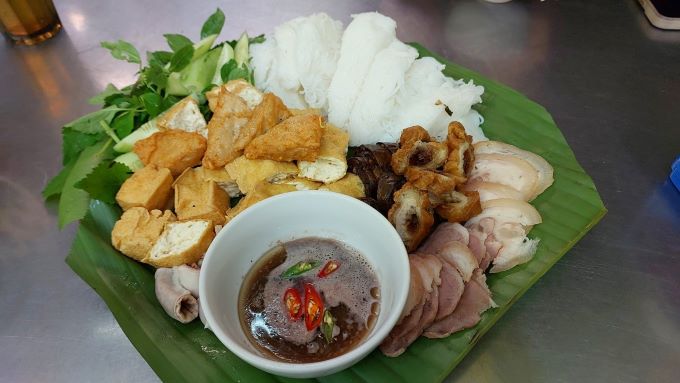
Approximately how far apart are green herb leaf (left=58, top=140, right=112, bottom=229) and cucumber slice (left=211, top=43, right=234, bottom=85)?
2.66ft

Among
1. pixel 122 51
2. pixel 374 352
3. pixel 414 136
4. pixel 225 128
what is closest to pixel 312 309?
pixel 374 352

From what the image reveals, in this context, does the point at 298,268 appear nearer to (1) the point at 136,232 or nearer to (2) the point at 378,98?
(1) the point at 136,232

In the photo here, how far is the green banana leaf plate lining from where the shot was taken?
2.10 meters

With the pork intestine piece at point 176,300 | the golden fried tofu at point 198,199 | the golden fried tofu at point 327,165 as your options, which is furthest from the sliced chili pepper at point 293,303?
the golden fried tofu at point 327,165

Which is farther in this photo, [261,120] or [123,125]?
[123,125]

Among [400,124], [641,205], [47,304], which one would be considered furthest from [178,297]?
[641,205]

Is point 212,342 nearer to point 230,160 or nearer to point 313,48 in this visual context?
point 230,160

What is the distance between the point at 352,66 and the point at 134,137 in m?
1.41

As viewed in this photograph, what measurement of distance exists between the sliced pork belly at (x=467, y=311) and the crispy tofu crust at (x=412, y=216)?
13.2 inches

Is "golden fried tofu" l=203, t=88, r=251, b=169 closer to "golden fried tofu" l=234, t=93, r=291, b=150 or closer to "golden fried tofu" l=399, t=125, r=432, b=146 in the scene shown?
"golden fried tofu" l=234, t=93, r=291, b=150

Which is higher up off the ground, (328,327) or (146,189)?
(146,189)

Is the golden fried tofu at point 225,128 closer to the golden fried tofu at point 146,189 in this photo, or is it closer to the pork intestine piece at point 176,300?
the golden fried tofu at point 146,189

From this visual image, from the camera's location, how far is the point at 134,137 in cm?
297

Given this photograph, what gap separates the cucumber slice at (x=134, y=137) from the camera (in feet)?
9.69
